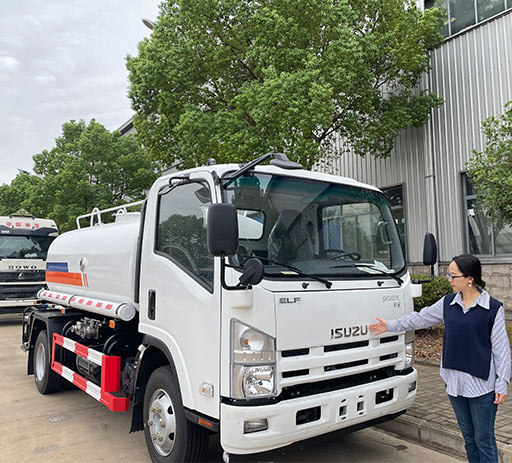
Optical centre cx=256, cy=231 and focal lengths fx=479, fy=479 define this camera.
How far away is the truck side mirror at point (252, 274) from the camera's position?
307 cm

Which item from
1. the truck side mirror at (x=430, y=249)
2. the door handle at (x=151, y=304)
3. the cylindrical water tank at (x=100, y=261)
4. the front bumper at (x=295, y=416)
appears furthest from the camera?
the cylindrical water tank at (x=100, y=261)

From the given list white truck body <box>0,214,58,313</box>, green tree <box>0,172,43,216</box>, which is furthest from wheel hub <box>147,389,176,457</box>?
green tree <box>0,172,43,216</box>

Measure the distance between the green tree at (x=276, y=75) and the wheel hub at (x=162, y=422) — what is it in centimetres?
685

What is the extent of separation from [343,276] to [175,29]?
410 inches

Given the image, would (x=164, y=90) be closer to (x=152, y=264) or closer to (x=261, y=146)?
(x=261, y=146)

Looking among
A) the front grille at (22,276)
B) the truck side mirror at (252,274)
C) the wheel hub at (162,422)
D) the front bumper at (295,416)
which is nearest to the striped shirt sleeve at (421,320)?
the front bumper at (295,416)

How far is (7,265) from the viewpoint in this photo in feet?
43.6

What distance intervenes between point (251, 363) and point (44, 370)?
4.65 metres

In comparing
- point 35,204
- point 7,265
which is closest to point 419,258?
point 7,265

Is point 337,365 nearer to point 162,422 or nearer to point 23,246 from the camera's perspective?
point 162,422

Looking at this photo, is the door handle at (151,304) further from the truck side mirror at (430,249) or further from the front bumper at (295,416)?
the truck side mirror at (430,249)

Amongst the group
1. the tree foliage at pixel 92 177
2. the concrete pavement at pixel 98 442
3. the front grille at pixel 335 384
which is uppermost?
the tree foliage at pixel 92 177

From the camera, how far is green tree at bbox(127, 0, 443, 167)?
10.0 meters

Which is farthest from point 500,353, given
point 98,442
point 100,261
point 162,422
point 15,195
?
point 15,195
